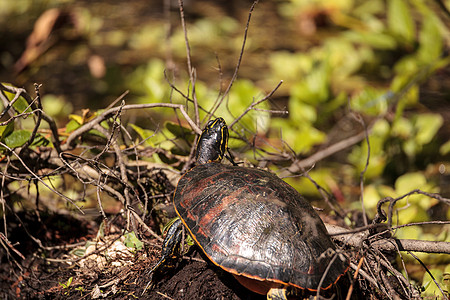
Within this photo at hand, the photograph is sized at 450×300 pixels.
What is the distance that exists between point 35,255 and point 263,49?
2.95m

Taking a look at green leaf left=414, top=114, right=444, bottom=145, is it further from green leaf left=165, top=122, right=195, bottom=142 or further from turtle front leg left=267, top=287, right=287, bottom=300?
turtle front leg left=267, top=287, right=287, bottom=300

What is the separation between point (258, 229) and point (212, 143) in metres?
0.44

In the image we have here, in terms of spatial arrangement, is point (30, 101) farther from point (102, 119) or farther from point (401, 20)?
point (401, 20)

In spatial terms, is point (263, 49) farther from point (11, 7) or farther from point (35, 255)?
point (35, 255)

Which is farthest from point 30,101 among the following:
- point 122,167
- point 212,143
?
point 212,143

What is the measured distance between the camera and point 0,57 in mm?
3289

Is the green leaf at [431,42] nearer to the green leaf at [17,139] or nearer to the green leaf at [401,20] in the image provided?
the green leaf at [401,20]

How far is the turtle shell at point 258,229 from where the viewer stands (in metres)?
1.06

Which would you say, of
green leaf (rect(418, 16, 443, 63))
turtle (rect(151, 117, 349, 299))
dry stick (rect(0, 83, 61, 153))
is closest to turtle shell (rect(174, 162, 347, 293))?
turtle (rect(151, 117, 349, 299))

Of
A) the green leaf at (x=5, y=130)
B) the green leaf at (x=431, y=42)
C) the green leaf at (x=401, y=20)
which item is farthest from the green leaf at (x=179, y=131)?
the green leaf at (x=401, y=20)

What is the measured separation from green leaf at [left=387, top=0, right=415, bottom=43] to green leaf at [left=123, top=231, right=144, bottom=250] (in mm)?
2524

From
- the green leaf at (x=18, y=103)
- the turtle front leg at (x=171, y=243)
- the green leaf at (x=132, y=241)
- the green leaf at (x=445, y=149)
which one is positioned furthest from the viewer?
the green leaf at (x=445, y=149)

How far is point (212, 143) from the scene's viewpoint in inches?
57.5

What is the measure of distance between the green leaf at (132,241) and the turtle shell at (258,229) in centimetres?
22
